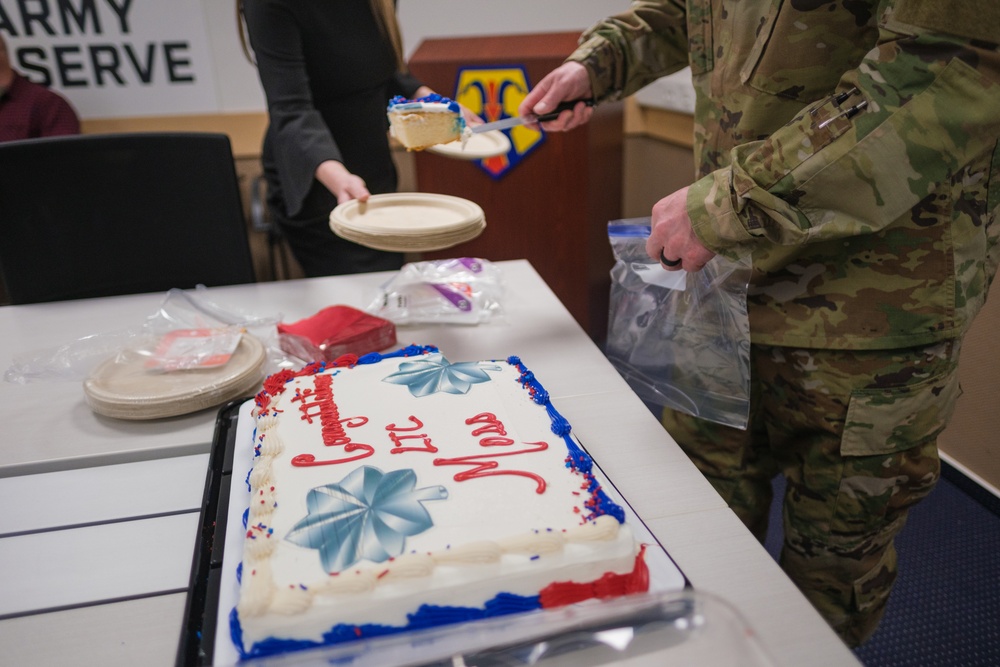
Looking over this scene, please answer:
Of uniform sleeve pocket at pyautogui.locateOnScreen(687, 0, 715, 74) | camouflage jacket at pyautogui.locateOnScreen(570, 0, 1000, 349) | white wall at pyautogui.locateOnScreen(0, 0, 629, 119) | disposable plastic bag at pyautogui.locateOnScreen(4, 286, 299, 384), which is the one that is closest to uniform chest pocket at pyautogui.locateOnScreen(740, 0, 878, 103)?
camouflage jacket at pyautogui.locateOnScreen(570, 0, 1000, 349)

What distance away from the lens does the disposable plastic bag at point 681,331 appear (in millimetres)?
1113

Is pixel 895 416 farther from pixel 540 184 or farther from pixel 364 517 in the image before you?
pixel 540 184

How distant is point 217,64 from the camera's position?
303cm

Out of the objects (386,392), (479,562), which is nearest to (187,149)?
(386,392)

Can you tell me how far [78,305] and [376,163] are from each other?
2.64 feet

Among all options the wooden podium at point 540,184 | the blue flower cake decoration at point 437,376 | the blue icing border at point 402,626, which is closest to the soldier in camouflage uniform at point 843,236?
the blue flower cake decoration at point 437,376

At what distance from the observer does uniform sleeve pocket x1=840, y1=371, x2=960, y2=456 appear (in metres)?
1.03

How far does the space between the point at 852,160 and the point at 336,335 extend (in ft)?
2.65

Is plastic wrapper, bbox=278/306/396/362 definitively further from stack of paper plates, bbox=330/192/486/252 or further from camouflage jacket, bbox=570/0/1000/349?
camouflage jacket, bbox=570/0/1000/349

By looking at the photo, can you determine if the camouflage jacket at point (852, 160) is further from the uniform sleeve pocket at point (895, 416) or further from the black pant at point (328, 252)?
the black pant at point (328, 252)

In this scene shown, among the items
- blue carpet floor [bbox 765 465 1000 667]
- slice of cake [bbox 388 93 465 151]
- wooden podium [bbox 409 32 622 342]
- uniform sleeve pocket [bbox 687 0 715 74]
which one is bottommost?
blue carpet floor [bbox 765 465 1000 667]

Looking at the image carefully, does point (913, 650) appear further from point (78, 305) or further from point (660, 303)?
point (78, 305)

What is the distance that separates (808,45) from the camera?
95 centimetres

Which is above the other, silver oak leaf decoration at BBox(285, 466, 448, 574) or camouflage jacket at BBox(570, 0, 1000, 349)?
camouflage jacket at BBox(570, 0, 1000, 349)
